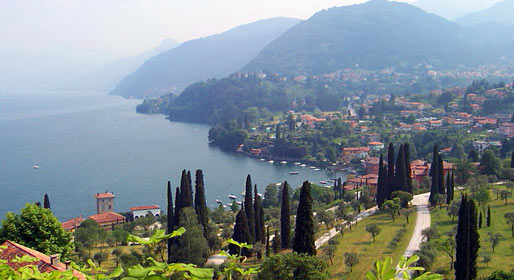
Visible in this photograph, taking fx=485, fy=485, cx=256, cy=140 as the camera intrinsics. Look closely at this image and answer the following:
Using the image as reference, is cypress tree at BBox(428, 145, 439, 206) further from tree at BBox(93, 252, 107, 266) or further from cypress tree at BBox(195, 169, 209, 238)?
tree at BBox(93, 252, 107, 266)

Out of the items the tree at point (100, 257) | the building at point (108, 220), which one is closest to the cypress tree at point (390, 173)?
the tree at point (100, 257)

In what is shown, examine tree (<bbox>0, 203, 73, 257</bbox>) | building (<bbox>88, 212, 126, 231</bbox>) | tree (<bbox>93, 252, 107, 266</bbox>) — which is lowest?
building (<bbox>88, 212, 126, 231</bbox>)

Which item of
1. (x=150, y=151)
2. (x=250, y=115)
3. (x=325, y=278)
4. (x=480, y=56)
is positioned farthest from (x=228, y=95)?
(x=325, y=278)

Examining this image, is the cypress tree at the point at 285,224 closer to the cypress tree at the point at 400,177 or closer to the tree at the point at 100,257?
the cypress tree at the point at 400,177

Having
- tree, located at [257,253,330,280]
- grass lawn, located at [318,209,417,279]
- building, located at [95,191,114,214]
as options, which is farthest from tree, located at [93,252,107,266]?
building, located at [95,191,114,214]

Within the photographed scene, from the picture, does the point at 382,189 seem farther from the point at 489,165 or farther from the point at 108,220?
the point at 108,220

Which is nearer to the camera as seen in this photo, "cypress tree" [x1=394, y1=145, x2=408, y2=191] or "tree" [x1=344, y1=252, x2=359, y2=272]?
"tree" [x1=344, y1=252, x2=359, y2=272]
